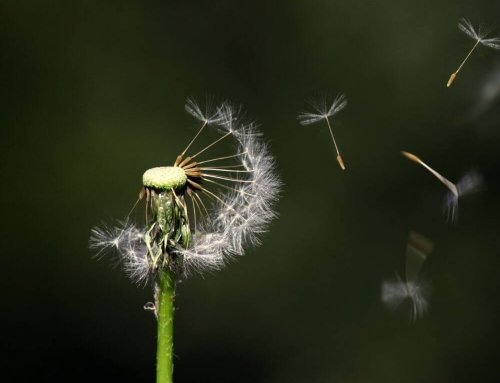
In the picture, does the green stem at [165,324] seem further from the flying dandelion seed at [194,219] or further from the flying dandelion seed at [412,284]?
the flying dandelion seed at [412,284]

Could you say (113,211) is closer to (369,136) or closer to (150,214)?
(369,136)

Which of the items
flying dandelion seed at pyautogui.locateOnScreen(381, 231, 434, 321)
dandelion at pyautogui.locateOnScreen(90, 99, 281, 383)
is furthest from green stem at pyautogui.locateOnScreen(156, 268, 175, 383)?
flying dandelion seed at pyautogui.locateOnScreen(381, 231, 434, 321)

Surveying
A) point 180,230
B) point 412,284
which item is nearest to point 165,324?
point 180,230

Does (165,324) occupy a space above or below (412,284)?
below

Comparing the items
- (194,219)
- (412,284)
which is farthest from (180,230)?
(412,284)

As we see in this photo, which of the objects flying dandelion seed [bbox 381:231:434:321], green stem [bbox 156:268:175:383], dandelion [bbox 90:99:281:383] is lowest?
green stem [bbox 156:268:175:383]

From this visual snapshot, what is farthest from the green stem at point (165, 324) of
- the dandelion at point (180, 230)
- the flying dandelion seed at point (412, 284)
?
the flying dandelion seed at point (412, 284)

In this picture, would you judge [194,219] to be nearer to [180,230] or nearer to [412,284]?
[180,230]

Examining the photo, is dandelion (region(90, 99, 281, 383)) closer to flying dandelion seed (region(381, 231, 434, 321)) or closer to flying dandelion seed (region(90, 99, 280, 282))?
flying dandelion seed (region(90, 99, 280, 282))

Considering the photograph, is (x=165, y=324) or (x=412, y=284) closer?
(x=165, y=324)
